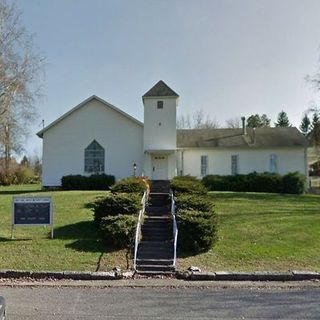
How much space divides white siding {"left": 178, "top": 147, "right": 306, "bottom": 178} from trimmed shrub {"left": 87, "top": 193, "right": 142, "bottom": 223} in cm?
1972

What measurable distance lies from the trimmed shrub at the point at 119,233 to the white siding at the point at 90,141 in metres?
19.0

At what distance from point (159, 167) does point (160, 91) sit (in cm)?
626

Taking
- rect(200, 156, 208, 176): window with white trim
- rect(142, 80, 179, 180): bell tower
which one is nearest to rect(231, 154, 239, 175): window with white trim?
rect(200, 156, 208, 176): window with white trim

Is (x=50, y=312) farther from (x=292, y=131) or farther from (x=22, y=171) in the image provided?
(x=22, y=171)

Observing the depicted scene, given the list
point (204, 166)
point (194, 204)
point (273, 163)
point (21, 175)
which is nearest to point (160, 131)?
point (204, 166)

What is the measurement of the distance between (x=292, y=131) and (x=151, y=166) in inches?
587

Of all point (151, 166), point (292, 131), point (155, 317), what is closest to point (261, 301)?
point (155, 317)

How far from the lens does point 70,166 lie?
102ft

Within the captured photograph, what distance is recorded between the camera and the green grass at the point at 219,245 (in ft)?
35.0

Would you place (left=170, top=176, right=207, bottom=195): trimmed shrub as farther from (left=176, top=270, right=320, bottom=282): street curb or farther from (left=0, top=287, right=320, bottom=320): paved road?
(left=0, top=287, right=320, bottom=320): paved road

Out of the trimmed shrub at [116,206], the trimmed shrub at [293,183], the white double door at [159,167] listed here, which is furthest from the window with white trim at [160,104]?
the trimmed shrub at [116,206]

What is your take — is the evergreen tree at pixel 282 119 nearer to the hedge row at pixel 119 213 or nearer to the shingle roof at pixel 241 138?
the shingle roof at pixel 241 138

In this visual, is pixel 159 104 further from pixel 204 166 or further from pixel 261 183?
pixel 261 183

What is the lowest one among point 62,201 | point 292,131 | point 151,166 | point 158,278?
point 158,278
